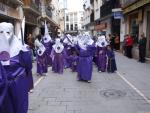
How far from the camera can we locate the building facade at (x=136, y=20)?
2133cm

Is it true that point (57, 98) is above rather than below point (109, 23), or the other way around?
below

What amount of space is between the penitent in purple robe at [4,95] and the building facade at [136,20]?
15049 mm

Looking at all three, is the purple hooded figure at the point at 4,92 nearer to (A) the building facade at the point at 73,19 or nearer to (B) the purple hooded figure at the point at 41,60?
(B) the purple hooded figure at the point at 41,60

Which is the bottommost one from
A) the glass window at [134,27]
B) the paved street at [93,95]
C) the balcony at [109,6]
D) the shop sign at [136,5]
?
the paved street at [93,95]

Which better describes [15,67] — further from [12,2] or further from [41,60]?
[12,2]

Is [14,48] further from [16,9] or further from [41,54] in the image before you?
[16,9]

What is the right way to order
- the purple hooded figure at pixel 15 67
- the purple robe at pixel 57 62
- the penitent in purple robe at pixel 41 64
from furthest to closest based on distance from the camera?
the purple robe at pixel 57 62 < the penitent in purple robe at pixel 41 64 < the purple hooded figure at pixel 15 67

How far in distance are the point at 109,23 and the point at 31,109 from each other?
1188 inches

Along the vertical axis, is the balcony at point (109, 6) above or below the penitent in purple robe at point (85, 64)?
above

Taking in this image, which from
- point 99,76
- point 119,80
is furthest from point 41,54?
point 119,80

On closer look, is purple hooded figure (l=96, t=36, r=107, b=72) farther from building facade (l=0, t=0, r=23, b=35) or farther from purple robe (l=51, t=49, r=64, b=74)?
building facade (l=0, t=0, r=23, b=35)

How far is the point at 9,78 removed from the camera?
515cm

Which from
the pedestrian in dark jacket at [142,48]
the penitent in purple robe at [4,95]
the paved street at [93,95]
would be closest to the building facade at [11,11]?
the paved street at [93,95]

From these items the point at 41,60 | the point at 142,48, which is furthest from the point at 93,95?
the point at 142,48
